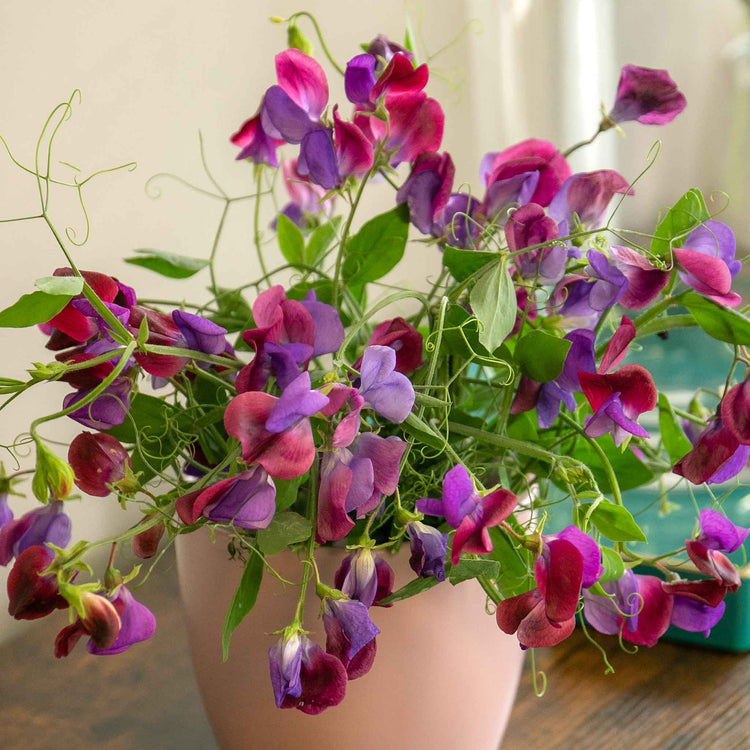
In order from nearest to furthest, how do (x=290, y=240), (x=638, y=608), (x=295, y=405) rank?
(x=295, y=405) → (x=638, y=608) → (x=290, y=240)

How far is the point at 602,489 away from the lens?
0.40m

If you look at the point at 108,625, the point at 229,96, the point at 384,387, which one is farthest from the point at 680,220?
the point at 229,96

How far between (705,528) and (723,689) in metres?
0.19

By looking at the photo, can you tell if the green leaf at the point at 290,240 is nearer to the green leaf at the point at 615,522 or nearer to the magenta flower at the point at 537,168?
the magenta flower at the point at 537,168

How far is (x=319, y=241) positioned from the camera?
18.9 inches

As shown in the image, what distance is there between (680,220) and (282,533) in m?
0.18

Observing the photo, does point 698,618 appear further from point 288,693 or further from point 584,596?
point 288,693

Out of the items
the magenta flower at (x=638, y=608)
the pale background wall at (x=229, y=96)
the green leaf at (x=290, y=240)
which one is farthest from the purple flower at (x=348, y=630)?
the pale background wall at (x=229, y=96)

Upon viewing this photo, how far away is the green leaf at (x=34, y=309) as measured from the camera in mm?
315

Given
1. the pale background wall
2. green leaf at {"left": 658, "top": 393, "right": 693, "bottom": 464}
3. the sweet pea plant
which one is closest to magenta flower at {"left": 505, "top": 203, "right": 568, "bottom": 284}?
the sweet pea plant

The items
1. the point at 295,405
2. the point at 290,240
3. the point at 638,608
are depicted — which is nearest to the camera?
the point at 295,405

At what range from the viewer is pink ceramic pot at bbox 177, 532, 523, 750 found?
370 mm

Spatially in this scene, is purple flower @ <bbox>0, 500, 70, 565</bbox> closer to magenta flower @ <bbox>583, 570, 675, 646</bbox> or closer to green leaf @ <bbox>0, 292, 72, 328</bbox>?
green leaf @ <bbox>0, 292, 72, 328</bbox>

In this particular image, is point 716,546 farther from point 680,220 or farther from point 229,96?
point 229,96
